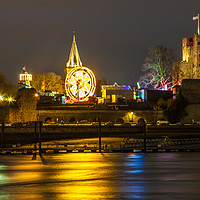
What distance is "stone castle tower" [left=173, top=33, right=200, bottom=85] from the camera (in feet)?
240

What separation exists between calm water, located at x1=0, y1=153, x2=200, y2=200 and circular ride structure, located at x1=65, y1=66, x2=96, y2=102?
41283 millimetres

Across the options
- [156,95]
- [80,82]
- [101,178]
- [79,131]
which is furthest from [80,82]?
[101,178]

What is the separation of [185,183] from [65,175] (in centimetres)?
393

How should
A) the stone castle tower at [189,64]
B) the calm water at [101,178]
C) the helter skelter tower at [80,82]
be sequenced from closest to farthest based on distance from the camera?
the calm water at [101,178]
the helter skelter tower at [80,82]
the stone castle tower at [189,64]

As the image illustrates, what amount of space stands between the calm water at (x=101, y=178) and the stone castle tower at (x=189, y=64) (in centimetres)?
5793

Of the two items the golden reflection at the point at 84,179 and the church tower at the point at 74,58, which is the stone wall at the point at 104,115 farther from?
the church tower at the point at 74,58

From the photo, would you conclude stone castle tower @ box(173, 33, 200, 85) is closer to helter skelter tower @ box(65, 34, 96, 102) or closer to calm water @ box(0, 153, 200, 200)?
helter skelter tower @ box(65, 34, 96, 102)

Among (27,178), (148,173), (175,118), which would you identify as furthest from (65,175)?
(175,118)

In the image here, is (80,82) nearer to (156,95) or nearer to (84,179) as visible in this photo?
(156,95)

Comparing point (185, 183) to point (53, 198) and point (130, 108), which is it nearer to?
point (53, 198)

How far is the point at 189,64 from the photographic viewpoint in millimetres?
75375

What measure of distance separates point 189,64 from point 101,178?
65834 mm

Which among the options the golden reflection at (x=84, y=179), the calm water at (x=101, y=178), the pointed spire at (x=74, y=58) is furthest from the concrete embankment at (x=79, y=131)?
the pointed spire at (x=74, y=58)

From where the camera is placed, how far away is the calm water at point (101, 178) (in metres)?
10.1
